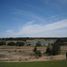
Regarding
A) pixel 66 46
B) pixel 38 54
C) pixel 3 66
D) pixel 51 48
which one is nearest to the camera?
pixel 3 66

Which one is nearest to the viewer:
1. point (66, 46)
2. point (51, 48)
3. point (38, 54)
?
point (38, 54)

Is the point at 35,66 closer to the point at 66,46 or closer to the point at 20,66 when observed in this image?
the point at 20,66

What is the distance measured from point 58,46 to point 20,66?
977 inches

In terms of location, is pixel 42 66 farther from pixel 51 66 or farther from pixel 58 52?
pixel 58 52

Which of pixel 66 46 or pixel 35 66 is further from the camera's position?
pixel 66 46

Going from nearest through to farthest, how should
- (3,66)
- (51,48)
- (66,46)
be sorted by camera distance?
1. (3,66)
2. (51,48)
3. (66,46)

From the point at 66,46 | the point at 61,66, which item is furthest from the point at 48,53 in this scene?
the point at 61,66

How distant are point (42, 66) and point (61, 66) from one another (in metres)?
2.22

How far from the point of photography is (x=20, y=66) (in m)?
26.3

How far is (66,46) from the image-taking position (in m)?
53.5

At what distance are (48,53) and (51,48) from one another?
1.85 meters

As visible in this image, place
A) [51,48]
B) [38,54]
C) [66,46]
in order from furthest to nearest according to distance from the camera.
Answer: [66,46] < [51,48] < [38,54]

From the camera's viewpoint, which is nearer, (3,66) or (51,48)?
(3,66)

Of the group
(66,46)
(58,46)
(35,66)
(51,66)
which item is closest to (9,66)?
(35,66)
